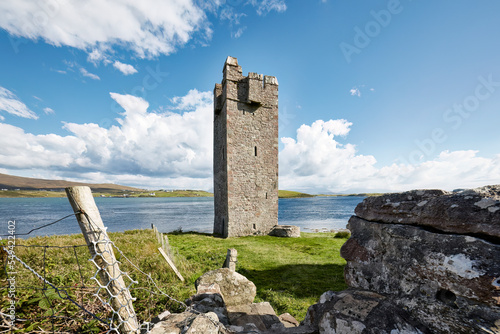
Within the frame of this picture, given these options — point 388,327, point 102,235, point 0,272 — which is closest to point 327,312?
point 388,327

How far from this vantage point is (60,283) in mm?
5211

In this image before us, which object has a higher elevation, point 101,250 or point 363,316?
point 101,250

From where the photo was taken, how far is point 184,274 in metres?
7.83

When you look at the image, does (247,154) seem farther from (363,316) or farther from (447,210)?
(447,210)

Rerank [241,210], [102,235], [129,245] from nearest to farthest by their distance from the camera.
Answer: [102,235] < [129,245] < [241,210]

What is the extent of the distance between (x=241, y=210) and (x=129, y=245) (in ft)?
30.9

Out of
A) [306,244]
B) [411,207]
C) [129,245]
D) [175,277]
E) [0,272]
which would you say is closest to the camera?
[411,207]

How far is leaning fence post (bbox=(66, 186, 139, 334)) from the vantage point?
2938 mm

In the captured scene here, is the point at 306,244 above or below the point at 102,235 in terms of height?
below

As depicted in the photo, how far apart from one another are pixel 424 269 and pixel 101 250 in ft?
13.1

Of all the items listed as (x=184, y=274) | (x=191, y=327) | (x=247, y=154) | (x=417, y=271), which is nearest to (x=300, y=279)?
(x=184, y=274)

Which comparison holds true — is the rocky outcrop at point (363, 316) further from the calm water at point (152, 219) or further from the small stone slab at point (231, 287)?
the calm water at point (152, 219)

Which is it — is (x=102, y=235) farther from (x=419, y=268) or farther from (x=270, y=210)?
(x=270, y=210)

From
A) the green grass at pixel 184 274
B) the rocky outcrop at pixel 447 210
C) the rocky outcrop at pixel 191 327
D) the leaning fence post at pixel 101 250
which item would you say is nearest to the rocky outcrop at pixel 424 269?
the rocky outcrop at pixel 447 210
